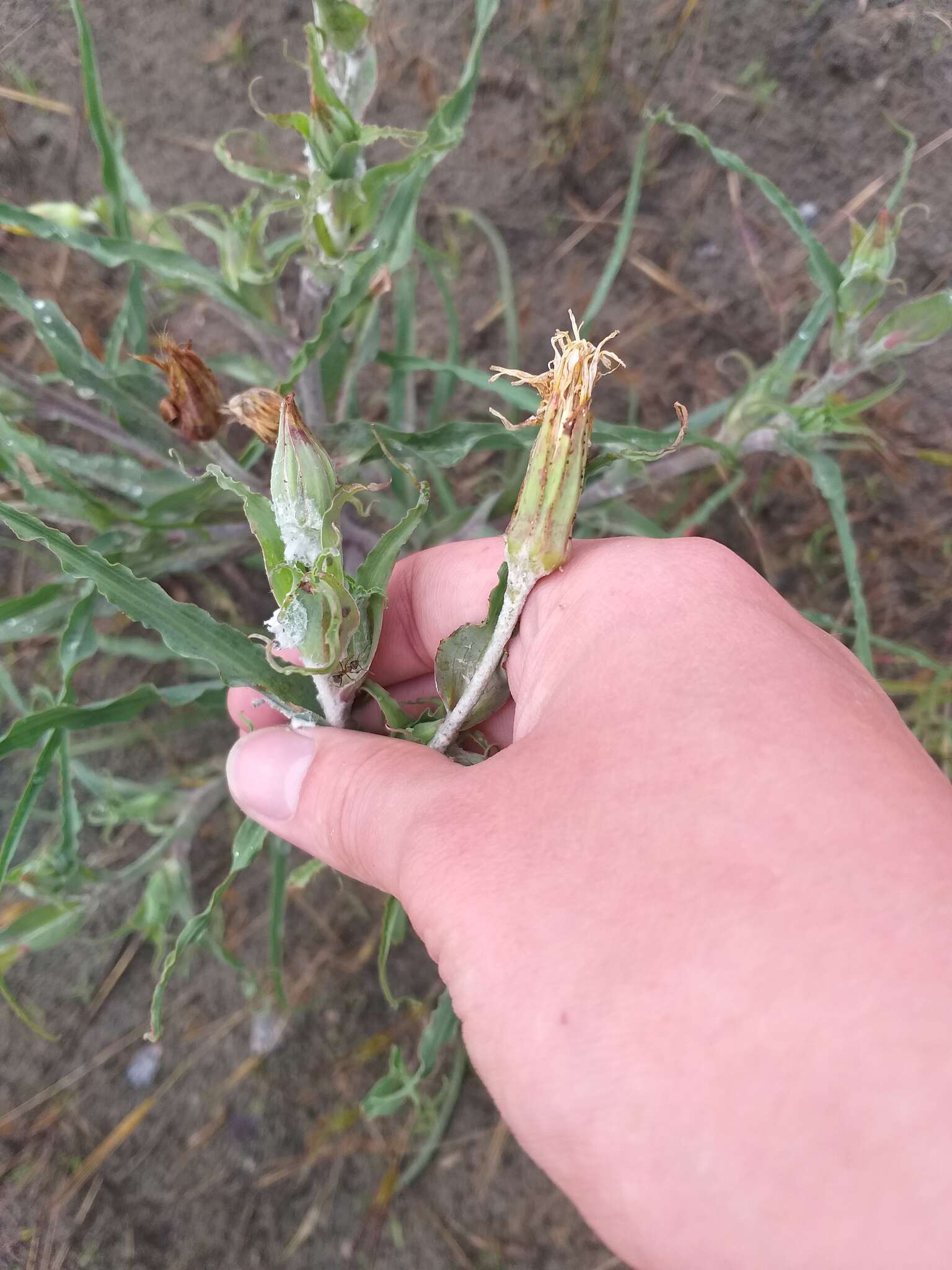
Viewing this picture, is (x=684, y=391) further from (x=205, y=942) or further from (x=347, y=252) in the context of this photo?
(x=205, y=942)

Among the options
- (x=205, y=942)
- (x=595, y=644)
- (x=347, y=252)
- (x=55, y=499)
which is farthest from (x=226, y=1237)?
(x=347, y=252)

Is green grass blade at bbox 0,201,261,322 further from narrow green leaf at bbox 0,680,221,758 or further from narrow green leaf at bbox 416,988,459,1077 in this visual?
narrow green leaf at bbox 416,988,459,1077

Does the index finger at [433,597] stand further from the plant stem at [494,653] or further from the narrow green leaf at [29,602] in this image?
the narrow green leaf at [29,602]

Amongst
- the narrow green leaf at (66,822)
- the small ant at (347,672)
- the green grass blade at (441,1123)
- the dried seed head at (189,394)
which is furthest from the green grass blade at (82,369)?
the green grass blade at (441,1123)

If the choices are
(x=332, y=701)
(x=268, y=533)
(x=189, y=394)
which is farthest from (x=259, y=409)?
(x=332, y=701)

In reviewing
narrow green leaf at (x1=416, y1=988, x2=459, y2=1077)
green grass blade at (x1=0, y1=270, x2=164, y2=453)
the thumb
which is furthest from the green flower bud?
narrow green leaf at (x1=416, y1=988, x2=459, y2=1077)

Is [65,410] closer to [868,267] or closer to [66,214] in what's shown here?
[66,214]
